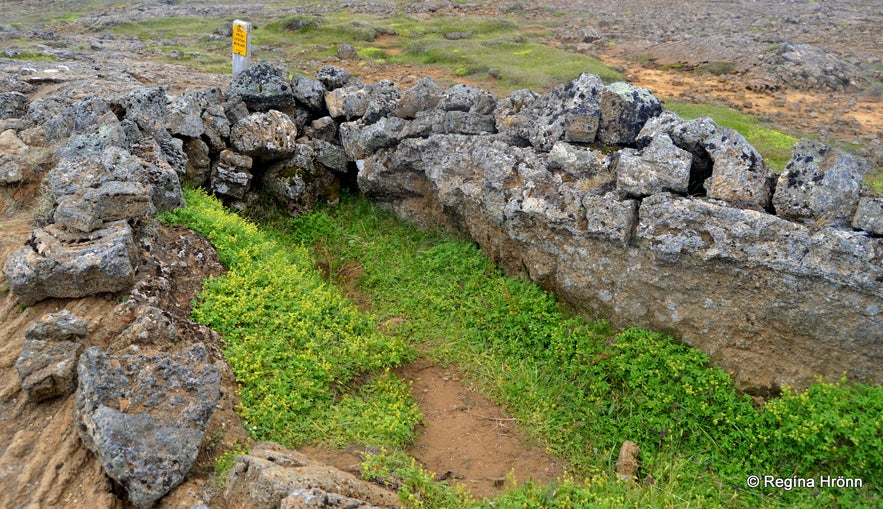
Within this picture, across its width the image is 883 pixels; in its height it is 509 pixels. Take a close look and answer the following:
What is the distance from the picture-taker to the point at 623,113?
9.26 meters

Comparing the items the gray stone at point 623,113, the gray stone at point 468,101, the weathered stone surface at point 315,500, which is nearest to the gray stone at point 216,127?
the gray stone at point 468,101

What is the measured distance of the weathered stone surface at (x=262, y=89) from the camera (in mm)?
12578

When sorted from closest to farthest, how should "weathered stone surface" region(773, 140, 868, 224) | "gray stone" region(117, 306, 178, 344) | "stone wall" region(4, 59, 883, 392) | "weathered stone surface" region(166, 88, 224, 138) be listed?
"gray stone" region(117, 306, 178, 344) → "stone wall" region(4, 59, 883, 392) → "weathered stone surface" region(773, 140, 868, 224) → "weathered stone surface" region(166, 88, 224, 138)

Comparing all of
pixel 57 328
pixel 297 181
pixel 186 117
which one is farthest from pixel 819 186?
pixel 186 117

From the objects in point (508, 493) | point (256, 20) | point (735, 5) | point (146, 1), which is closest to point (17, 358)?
point (508, 493)

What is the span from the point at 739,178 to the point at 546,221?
2.47 m

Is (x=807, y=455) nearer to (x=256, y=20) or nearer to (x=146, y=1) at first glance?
(x=256, y=20)

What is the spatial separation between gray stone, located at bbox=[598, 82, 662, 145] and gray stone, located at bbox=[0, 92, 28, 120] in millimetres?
10433

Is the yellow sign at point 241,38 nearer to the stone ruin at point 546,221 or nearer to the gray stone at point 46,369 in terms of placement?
the stone ruin at point 546,221

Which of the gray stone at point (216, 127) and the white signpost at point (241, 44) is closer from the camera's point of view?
the gray stone at point (216, 127)

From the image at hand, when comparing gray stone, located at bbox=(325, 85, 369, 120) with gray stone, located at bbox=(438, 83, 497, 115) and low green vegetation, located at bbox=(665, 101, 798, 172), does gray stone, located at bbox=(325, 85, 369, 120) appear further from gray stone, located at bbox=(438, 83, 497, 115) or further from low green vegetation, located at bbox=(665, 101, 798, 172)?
low green vegetation, located at bbox=(665, 101, 798, 172)

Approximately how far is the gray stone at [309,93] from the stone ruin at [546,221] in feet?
5.76

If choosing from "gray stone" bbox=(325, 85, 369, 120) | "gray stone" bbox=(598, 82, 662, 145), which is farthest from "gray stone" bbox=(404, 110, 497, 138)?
"gray stone" bbox=(598, 82, 662, 145)

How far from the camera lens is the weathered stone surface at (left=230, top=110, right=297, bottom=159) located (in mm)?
11930
